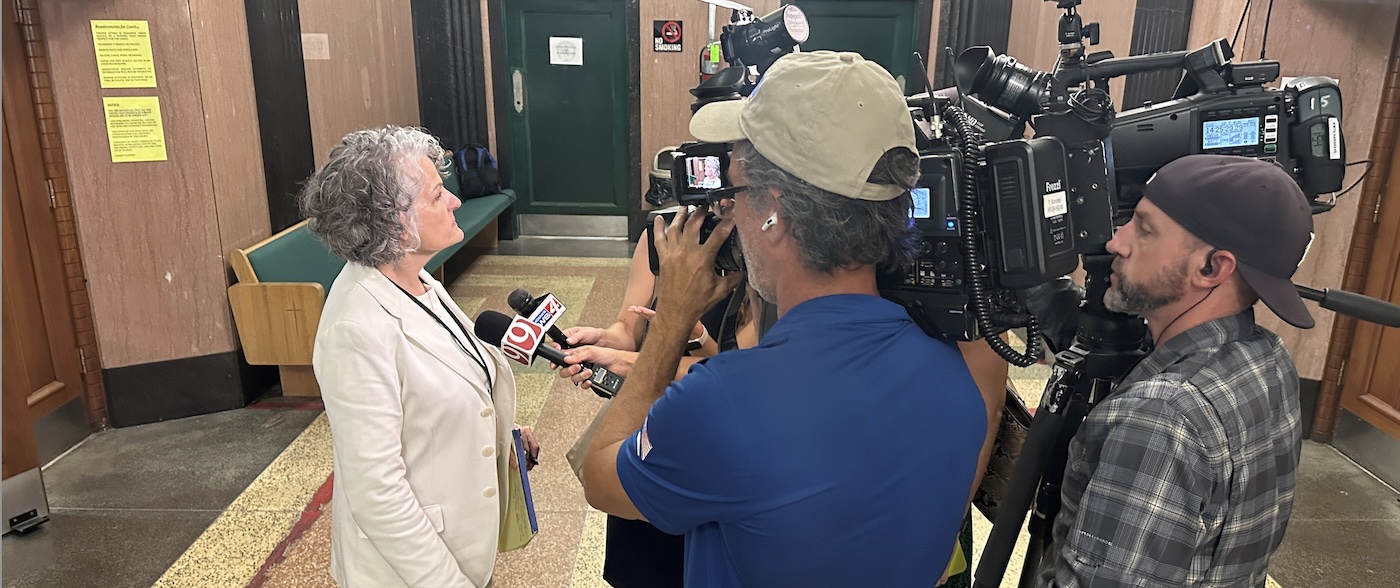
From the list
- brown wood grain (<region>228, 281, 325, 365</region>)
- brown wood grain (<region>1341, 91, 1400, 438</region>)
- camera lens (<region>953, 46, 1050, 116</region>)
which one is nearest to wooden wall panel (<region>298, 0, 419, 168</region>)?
brown wood grain (<region>228, 281, 325, 365</region>)

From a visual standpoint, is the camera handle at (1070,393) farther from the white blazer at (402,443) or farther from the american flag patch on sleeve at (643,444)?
A: the white blazer at (402,443)

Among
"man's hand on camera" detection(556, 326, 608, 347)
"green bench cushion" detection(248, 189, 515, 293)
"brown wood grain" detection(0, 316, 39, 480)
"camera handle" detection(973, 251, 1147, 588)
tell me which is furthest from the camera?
"green bench cushion" detection(248, 189, 515, 293)

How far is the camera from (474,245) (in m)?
6.66

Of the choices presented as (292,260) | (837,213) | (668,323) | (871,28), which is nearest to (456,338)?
(668,323)

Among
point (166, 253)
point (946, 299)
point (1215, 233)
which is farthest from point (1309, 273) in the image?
point (166, 253)

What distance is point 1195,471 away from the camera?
1183 millimetres

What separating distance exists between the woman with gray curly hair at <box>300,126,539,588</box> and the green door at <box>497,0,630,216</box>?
17.2 ft

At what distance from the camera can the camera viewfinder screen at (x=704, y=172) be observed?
109cm

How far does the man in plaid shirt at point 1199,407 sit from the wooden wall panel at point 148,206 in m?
3.50

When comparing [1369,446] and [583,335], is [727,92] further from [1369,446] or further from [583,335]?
[1369,446]

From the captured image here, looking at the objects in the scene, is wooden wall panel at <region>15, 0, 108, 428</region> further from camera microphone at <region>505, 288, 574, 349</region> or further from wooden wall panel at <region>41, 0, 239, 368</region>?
camera microphone at <region>505, 288, 574, 349</region>

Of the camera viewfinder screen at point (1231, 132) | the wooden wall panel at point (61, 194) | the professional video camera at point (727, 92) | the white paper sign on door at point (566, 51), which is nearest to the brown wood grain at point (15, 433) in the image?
the wooden wall panel at point (61, 194)

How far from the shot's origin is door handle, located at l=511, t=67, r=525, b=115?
22.2 ft

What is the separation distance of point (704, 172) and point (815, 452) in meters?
0.40
